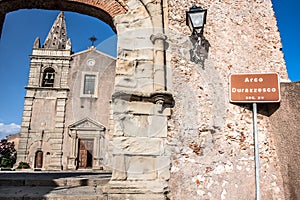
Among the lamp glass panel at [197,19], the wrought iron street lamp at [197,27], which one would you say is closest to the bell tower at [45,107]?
the wrought iron street lamp at [197,27]

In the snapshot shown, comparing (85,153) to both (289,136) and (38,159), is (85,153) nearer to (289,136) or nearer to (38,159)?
(38,159)

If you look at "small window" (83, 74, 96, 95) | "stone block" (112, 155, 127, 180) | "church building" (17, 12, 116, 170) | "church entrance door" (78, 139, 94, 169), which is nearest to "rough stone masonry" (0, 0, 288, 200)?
"stone block" (112, 155, 127, 180)

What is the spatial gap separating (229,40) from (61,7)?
9.20ft

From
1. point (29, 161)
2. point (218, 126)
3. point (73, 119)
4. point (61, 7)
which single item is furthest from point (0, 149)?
point (218, 126)

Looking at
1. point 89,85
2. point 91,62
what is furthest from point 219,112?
point 91,62

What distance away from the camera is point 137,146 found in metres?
2.97

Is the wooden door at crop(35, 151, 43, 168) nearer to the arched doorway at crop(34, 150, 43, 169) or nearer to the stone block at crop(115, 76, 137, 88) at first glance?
the arched doorway at crop(34, 150, 43, 169)

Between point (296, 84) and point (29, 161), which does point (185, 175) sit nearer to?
point (296, 84)

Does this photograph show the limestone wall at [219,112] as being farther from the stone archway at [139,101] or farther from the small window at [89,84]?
the small window at [89,84]

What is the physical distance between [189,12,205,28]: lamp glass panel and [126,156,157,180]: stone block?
1910 mm

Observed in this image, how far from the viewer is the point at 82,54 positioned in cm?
1897

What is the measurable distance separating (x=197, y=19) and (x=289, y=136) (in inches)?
78.6

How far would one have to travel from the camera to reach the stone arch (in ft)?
12.0

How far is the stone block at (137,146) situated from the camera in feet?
9.62
